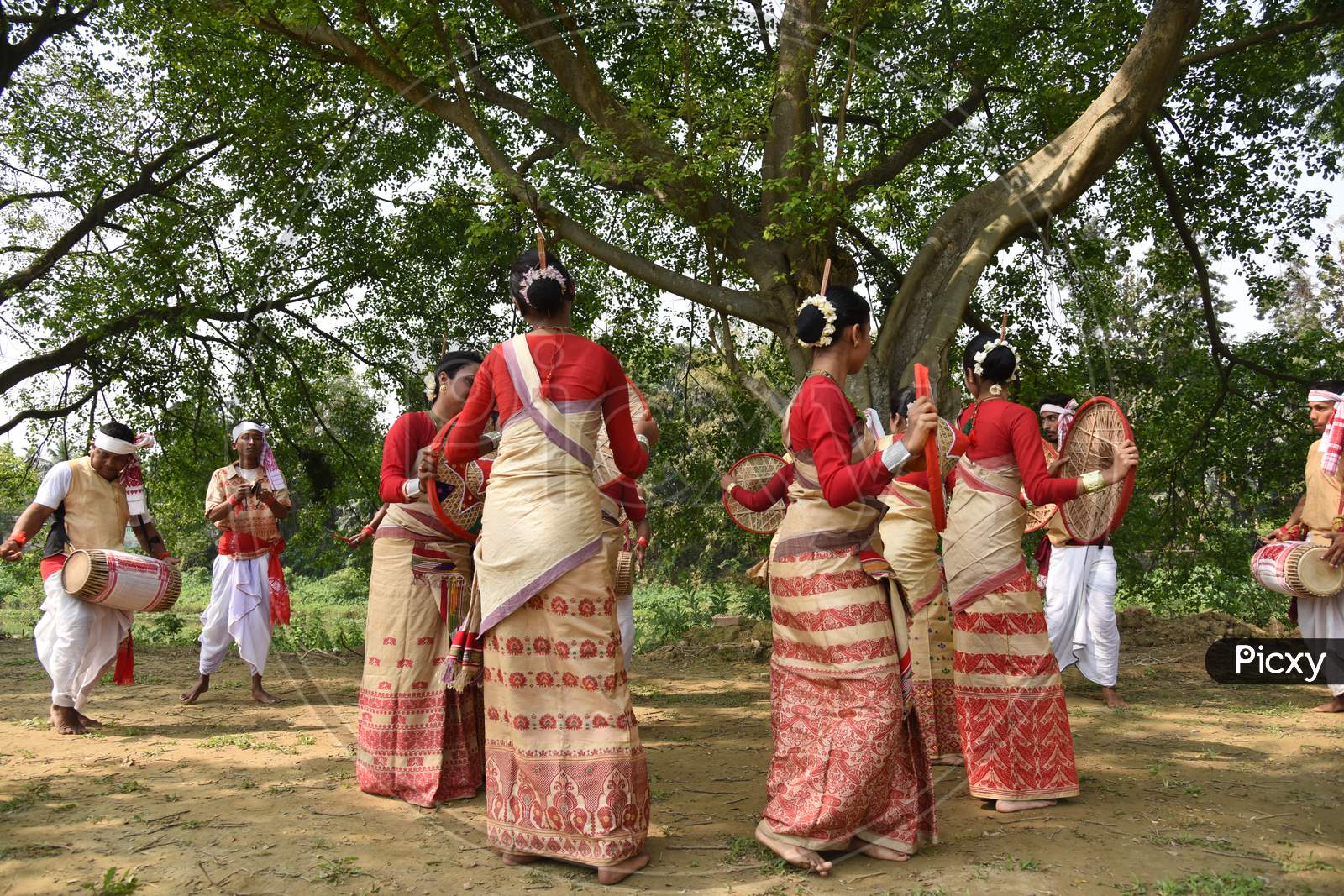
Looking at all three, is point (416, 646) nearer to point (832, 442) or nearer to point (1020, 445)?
point (832, 442)

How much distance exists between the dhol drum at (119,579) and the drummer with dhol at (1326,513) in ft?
25.8

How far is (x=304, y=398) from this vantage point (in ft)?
43.2

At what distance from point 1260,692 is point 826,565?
20.0 ft

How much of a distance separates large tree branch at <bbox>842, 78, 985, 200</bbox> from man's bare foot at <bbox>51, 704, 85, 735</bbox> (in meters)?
8.32

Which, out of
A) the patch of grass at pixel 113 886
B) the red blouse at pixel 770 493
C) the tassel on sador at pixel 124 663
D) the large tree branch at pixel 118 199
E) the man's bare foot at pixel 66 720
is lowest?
the patch of grass at pixel 113 886

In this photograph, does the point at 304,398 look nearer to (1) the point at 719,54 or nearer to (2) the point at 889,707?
(1) the point at 719,54

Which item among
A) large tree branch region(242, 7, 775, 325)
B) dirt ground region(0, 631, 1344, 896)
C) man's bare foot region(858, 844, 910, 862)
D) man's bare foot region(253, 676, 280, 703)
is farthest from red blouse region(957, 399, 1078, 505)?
man's bare foot region(253, 676, 280, 703)

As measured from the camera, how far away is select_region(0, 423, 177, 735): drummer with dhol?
22.5 feet

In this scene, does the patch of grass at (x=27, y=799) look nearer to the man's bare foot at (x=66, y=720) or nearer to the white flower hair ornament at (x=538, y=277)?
the man's bare foot at (x=66, y=720)

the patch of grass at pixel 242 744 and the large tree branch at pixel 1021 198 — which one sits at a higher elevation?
the large tree branch at pixel 1021 198

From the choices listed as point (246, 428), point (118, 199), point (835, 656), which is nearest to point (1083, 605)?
point (835, 656)

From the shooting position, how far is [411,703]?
16.9 ft

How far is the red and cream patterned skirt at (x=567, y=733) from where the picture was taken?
3.96 metres

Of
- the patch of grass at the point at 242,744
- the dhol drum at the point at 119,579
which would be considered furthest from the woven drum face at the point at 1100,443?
the dhol drum at the point at 119,579
